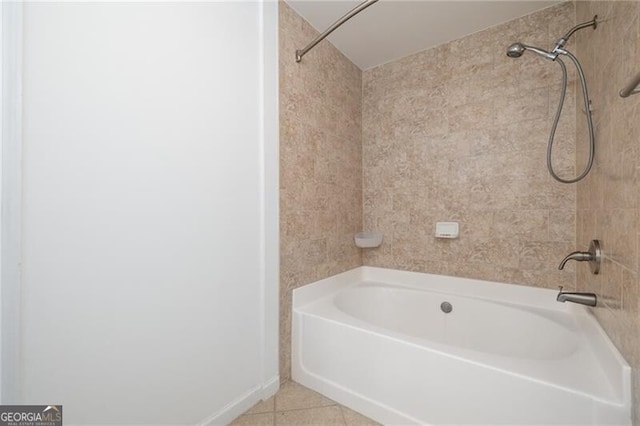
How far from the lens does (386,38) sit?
6.48 feet

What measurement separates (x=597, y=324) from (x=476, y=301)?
0.59m

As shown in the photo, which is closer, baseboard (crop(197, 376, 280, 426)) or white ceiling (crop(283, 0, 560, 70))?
baseboard (crop(197, 376, 280, 426))

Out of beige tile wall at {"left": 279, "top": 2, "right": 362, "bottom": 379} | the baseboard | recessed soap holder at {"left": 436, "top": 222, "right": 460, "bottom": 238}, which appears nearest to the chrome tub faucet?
recessed soap holder at {"left": 436, "top": 222, "right": 460, "bottom": 238}

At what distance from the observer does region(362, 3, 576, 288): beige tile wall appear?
1674 millimetres

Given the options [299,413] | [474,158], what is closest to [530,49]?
[474,158]

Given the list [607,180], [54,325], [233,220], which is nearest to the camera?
[54,325]

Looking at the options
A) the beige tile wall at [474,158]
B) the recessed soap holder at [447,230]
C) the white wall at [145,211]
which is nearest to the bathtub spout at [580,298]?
the beige tile wall at [474,158]

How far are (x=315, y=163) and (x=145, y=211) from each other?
1.09m

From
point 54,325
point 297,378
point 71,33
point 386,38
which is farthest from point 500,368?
point 386,38

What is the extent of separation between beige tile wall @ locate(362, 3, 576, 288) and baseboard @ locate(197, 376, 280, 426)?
3.91 feet

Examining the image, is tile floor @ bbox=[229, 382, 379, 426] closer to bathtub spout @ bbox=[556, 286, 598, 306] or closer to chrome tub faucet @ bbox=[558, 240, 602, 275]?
bathtub spout @ bbox=[556, 286, 598, 306]

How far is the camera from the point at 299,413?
1.44 meters

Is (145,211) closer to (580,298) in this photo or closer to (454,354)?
(454,354)

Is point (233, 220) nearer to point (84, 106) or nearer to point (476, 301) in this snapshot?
point (84, 106)
